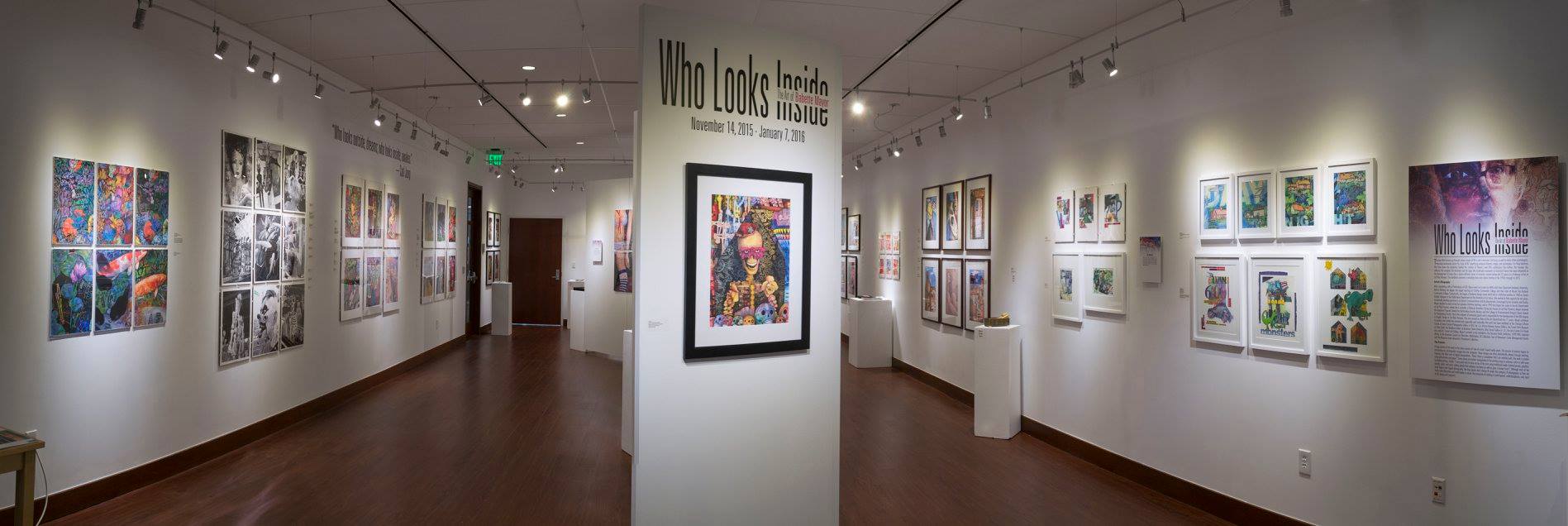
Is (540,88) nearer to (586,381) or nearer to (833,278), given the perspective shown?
(586,381)

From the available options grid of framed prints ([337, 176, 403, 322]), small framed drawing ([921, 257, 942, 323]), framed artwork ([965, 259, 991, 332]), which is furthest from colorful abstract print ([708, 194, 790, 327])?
grid of framed prints ([337, 176, 403, 322])

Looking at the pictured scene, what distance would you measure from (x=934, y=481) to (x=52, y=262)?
19.2ft

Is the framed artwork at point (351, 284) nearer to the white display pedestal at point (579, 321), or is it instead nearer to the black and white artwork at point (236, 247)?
the black and white artwork at point (236, 247)

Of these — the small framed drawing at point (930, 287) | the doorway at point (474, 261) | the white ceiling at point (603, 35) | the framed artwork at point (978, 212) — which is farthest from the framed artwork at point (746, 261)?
the doorway at point (474, 261)

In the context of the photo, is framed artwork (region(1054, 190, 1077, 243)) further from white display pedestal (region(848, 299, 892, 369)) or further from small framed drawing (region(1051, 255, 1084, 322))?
white display pedestal (region(848, 299, 892, 369))

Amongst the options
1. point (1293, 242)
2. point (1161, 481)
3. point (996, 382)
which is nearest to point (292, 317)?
point (996, 382)

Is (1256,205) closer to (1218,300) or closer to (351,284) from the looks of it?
(1218,300)

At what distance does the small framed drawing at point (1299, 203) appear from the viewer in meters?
3.60

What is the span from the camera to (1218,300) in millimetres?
4098

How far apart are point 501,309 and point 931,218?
27.8ft

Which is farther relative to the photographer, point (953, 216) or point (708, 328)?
point (953, 216)

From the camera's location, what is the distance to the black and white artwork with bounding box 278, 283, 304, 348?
578cm

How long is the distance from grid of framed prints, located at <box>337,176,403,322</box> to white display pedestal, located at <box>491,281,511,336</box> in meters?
3.61

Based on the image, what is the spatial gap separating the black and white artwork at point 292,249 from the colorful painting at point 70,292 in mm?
1759
